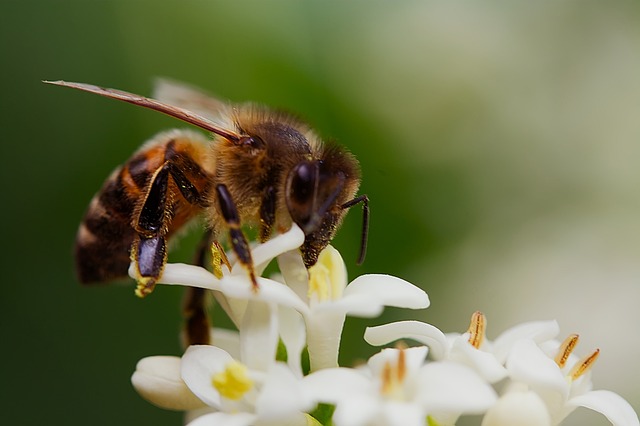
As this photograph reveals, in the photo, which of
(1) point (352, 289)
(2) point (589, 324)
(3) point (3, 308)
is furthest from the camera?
(2) point (589, 324)

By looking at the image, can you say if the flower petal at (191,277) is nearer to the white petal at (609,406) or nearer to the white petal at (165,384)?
the white petal at (165,384)

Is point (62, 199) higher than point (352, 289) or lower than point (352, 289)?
lower

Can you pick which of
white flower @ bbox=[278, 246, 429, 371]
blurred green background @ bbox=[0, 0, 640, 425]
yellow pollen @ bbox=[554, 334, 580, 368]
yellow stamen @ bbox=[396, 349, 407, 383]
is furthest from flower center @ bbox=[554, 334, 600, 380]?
blurred green background @ bbox=[0, 0, 640, 425]

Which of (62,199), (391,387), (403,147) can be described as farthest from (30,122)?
(391,387)

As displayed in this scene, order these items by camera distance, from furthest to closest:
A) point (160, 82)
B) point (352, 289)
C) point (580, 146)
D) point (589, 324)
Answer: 1. point (580, 146)
2. point (589, 324)
3. point (160, 82)
4. point (352, 289)

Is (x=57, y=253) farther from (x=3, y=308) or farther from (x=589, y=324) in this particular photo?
(x=589, y=324)

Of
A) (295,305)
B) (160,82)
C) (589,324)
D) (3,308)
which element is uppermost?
(160,82)

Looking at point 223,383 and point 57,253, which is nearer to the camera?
point 223,383

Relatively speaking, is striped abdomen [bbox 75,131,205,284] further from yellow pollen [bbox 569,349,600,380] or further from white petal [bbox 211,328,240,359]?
yellow pollen [bbox 569,349,600,380]

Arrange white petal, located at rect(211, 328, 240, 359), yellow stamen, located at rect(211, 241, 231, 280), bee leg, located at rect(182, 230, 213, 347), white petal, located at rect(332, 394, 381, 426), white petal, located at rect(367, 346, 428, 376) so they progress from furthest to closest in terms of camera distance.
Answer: bee leg, located at rect(182, 230, 213, 347)
white petal, located at rect(211, 328, 240, 359)
yellow stamen, located at rect(211, 241, 231, 280)
white petal, located at rect(367, 346, 428, 376)
white petal, located at rect(332, 394, 381, 426)
